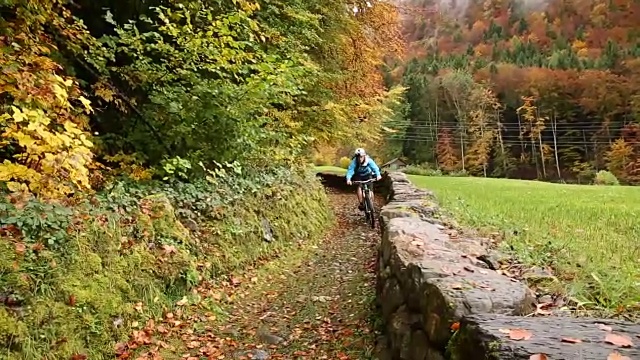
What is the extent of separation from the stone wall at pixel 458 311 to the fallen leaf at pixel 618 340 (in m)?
0.02

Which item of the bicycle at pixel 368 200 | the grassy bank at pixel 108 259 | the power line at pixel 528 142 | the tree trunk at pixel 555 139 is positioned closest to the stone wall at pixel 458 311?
the grassy bank at pixel 108 259

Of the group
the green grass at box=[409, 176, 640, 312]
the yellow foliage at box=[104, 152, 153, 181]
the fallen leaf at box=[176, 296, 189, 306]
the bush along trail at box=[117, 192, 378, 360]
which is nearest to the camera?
the green grass at box=[409, 176, 640, 312]

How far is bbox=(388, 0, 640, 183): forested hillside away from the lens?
47406 millimetres

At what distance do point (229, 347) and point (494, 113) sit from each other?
180 feet

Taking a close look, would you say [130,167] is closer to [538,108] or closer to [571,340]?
[571,340]

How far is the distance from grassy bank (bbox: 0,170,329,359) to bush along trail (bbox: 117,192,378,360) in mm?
206

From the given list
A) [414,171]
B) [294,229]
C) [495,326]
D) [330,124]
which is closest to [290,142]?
[294,229]

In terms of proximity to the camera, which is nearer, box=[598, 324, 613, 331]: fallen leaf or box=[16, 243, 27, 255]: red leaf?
box=[598, 324, 613, 331]: fallen leaf

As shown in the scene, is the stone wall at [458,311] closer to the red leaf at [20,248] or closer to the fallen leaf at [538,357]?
the fallen leaf at [538,357]

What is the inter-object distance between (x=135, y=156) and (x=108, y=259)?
230cm

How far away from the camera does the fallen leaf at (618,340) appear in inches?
78.0

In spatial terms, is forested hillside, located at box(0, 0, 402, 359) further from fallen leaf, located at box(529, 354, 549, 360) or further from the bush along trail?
fallen leaf, located at box(529, 354, 549, 360)

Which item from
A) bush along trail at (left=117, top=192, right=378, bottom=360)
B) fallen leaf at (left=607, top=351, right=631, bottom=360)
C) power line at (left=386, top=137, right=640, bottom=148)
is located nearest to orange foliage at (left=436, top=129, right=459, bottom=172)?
power line at (left=386, top=137, right=640, bottom=148)

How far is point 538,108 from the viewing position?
2078 inches
